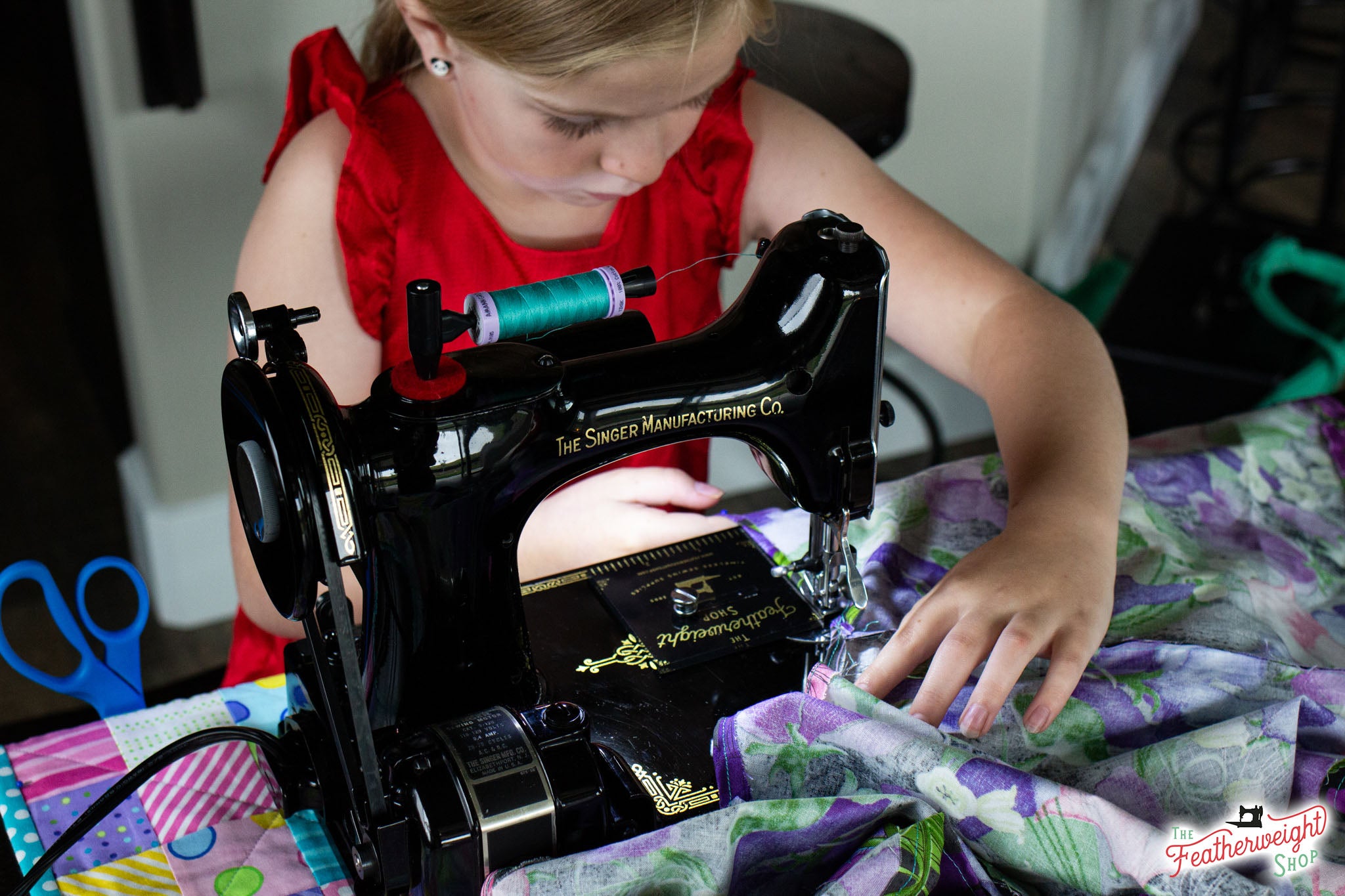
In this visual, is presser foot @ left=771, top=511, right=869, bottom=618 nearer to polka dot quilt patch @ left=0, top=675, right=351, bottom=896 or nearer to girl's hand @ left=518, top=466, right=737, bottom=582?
girl's hand @ left=518, top=466, right=737, bottom=582

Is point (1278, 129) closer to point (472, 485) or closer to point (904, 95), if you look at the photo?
point (904, 95)

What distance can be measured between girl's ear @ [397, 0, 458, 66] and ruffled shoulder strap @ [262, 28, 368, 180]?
139mm

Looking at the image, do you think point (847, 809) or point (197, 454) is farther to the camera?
point (197, 454)

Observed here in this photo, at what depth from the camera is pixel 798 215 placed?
4.33 ft

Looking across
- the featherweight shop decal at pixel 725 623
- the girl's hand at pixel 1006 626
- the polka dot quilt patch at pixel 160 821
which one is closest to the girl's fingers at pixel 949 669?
the girl's hand at pixel 1006 626

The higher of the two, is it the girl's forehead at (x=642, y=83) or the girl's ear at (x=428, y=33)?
the girl's ear at (x=428, y=33)

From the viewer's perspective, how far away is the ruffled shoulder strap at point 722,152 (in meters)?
1.29

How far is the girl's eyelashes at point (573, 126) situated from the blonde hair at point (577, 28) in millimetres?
45

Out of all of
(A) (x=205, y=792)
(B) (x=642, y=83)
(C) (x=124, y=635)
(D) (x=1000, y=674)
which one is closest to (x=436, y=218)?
(B) (x=642, y=83)

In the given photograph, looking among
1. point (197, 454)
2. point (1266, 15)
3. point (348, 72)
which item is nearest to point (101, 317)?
point (197, 454)

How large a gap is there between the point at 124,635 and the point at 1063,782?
657 millimetres

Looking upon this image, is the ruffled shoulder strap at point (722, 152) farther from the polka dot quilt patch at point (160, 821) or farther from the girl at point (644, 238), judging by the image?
the polka dot quilt patch at point (160, 821)

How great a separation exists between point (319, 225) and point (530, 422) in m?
0.49

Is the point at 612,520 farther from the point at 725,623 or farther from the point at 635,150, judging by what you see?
the point at 635,150
